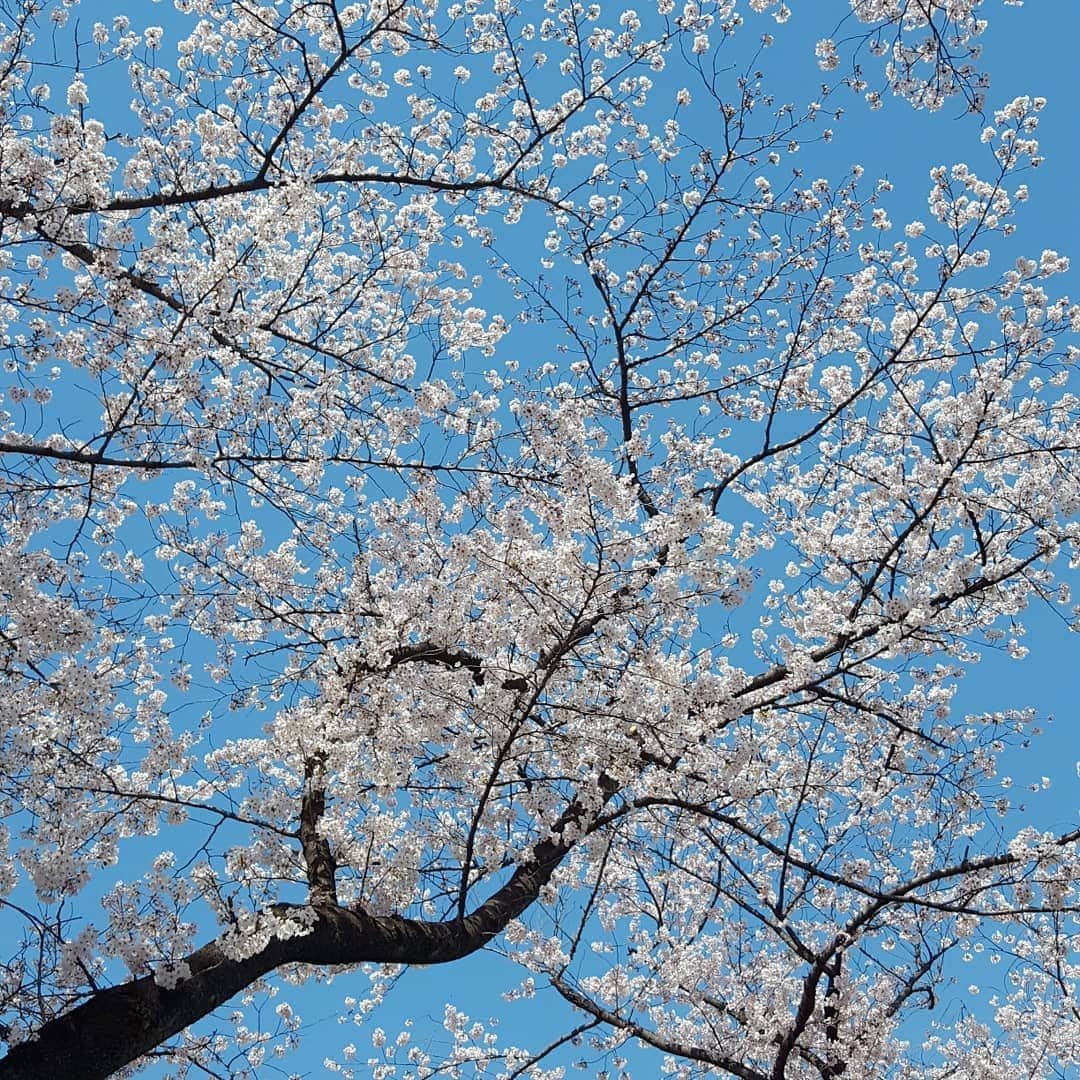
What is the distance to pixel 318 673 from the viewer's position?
728cm

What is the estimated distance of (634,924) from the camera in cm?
998

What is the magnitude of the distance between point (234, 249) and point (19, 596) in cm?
217

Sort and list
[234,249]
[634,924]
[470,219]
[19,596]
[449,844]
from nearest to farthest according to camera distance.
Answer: [19,596] → [234,249] → [449,844] → [470,219] → [634,924]

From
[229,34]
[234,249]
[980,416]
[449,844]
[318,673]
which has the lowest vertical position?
[449,844]

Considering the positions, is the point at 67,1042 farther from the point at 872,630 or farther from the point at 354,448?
the point at 872,630

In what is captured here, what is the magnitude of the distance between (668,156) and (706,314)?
50.5 inches

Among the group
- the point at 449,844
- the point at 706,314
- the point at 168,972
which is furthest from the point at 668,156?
the point at 168,972

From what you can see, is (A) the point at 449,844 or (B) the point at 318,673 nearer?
(A) the point at 449,844

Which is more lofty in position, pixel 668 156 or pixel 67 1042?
pixel 668 156

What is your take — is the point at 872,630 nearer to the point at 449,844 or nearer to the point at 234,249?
the point at 449,844

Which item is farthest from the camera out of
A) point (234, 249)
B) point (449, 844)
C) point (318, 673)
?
point (318, 673)

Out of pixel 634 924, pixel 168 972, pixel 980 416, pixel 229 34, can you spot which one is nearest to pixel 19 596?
pixel 168 972

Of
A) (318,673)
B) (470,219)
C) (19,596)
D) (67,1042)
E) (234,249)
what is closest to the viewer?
(67,1042)

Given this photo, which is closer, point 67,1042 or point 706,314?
point 67,1042
